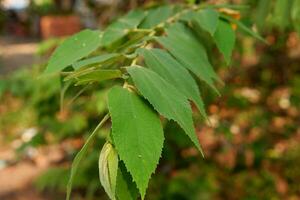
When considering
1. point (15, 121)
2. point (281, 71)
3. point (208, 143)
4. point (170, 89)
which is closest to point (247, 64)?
point (281, 71)

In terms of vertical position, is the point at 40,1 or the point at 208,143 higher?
the point at 40,1

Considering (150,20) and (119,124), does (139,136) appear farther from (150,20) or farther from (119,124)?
(150,20)

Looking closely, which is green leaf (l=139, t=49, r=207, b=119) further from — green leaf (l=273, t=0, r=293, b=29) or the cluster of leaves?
green leaf (l=273, t=0, r=293, b=29)

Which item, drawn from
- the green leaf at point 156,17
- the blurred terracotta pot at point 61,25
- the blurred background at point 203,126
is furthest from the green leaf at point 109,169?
the blurred terracotta pot at point 61,25

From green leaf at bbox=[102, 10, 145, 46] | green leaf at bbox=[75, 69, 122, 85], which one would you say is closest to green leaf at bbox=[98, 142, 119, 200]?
green leaf at bbox=[75, 69, 122, 85]

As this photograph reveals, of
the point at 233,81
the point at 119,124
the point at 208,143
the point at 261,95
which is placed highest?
the point at 119,124

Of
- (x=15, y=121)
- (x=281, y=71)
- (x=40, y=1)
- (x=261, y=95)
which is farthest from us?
(x=281, y=71)

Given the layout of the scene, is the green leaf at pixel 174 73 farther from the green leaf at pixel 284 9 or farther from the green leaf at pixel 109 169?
the green leaf at pixel 284 9
